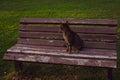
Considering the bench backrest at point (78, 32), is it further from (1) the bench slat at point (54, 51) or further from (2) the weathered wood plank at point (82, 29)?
(1) the bench slat at point (54, 51)

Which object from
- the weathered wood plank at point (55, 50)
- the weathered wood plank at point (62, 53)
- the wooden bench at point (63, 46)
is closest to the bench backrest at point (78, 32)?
the wooden bench at point (63, 46)

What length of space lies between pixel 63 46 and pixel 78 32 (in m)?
0.47

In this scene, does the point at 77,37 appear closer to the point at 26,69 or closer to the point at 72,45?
the point at 72,45

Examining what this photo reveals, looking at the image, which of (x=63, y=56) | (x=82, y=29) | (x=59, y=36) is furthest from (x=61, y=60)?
(x=82, y=29)

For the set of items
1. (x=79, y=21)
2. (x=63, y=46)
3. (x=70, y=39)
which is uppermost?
(x=79, y=21)

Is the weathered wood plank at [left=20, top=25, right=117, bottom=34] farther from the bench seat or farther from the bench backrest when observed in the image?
the bench seat

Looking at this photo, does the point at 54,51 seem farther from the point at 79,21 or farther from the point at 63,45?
the point at 79,21

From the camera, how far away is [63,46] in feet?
19.1

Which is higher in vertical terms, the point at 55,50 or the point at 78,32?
the point at 78,32

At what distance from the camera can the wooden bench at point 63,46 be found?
4.93 m

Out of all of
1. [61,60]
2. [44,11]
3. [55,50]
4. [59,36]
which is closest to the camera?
[61,60]

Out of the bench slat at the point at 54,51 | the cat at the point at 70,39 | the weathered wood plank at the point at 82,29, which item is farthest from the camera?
the weathered wood plank at the point at 82,29

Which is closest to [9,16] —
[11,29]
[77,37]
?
[11,29]

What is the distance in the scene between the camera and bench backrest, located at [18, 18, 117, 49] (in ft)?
18.4
